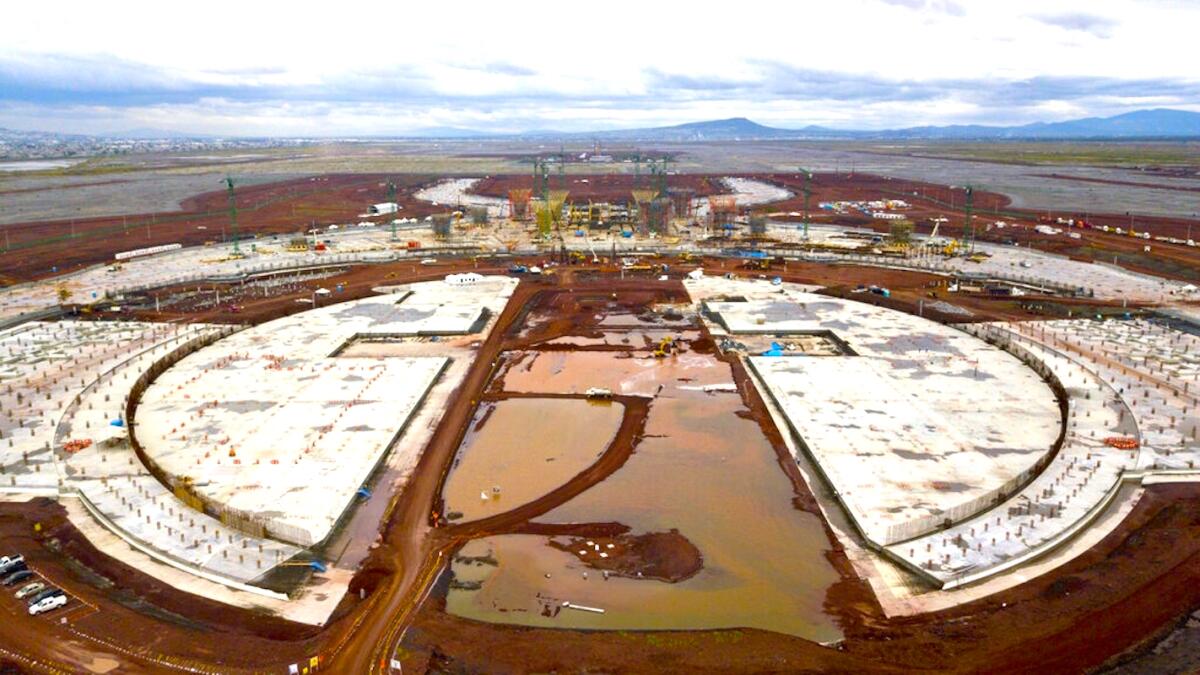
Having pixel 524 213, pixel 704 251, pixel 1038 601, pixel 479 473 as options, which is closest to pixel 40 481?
pixel 479 473

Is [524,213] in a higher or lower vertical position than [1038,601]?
higher

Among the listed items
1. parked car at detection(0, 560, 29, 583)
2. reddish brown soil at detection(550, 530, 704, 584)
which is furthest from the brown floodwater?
parked car at detection(0, 560, 29, 583)

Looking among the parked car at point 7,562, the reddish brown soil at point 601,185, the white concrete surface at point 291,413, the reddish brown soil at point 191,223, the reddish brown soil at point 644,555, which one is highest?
the reddish brown soil at point 601,185

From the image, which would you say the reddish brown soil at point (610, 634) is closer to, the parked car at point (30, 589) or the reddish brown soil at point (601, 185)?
the parked car at point (30, 589)

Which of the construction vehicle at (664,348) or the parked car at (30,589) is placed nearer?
the parked car at (30,589)

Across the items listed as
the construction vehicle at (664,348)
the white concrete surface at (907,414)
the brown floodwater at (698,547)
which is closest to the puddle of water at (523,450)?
the brown floodwater at (698,547)

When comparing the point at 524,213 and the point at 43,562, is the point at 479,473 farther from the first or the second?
the point at 524,213

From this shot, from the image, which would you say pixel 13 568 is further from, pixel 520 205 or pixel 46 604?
pixel 520 205
